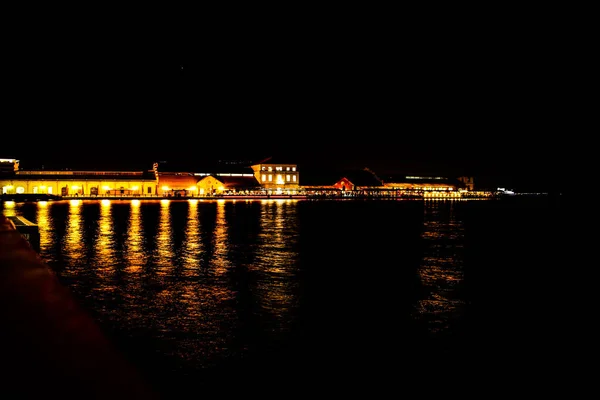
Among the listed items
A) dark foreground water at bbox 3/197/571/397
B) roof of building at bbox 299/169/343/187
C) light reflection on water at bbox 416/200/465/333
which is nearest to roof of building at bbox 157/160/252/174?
roof of building at bbox 299/169/343/187

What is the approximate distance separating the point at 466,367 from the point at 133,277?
667 cm

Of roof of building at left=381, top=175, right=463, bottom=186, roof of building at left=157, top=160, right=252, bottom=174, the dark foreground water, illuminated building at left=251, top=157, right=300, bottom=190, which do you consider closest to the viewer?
the dark foreground water

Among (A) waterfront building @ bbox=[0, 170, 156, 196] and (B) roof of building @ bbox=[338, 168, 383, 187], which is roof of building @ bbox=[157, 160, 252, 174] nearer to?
(A) waterfront building @ bbox=[0, 170, 156, 196]

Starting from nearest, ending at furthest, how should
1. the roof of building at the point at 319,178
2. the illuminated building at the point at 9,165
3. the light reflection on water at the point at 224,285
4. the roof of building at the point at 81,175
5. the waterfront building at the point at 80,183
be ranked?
the light reflection on water at the point at 224,285 → the waterfront building at the point at 80,183 → the roof of building at the point at 81,175 → the illuminated building at the point at 9,165 → the roof of building at the point at 319,178

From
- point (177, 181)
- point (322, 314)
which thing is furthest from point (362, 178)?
point (322, 314)

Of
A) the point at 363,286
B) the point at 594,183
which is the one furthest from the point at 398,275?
the point at 594,183

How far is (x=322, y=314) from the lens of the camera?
765 cm

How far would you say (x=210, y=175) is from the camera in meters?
68.9

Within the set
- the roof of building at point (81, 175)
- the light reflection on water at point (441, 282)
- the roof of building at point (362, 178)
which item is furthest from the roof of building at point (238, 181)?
the light reflection on water at point (441, 282)

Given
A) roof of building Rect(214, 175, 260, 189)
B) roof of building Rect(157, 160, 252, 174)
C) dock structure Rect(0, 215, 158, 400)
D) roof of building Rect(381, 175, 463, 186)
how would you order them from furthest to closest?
roof of building Rect(381, 175, 463, 186)
roof of building Rect(214, 175, 260, 189)
roof of building Rect(157, 160, 252, 174)
dock structure Rect(0, 215, 158, 400)

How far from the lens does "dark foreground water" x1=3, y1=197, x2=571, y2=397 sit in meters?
5.35

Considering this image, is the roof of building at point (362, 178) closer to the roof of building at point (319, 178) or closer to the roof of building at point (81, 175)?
the roof of building at point (319, 178)

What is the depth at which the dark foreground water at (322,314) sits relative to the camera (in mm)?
5348

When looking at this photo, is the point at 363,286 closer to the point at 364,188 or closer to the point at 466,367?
the point at 466,367
